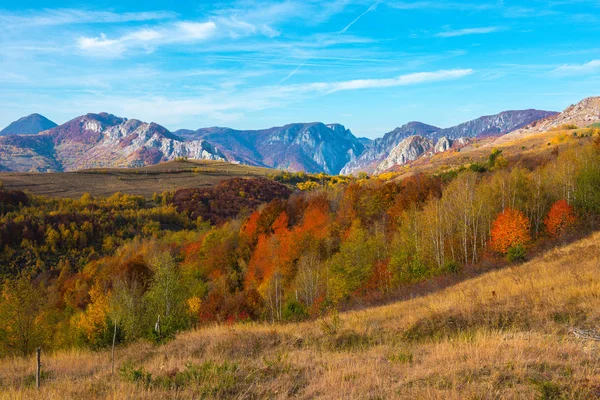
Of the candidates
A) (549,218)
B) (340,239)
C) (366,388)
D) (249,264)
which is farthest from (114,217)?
(366,388)

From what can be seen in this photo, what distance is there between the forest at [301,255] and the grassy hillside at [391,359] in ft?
15.0

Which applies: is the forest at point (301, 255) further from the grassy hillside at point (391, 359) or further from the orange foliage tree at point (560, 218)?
the grassy hillside at point (391, 359)

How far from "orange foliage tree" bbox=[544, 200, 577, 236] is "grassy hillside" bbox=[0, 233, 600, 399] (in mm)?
27735

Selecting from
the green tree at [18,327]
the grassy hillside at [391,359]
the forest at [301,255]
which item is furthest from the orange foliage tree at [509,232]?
the green tree at [18,327]

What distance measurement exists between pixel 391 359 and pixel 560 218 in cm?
4140

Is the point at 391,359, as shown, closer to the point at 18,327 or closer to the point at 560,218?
the point at 18,327

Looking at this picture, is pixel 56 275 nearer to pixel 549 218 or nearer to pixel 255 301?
pixel 255 301

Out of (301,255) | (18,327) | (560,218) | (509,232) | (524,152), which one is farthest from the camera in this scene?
(524,152)

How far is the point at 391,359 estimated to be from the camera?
880 centimetres

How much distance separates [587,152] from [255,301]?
52.7m

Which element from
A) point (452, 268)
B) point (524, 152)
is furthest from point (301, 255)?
point (524, 152)

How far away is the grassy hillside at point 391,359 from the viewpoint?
6602mm

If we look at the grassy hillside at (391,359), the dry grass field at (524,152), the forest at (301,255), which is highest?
the dry grass field at (524,152)

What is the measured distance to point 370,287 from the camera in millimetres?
41844
